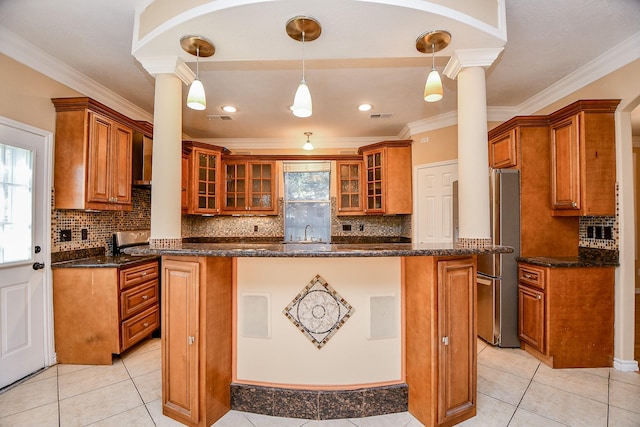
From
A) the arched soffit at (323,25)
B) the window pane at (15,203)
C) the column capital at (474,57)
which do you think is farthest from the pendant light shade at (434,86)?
the window pane at (15,203)

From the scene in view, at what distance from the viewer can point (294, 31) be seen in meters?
1.74

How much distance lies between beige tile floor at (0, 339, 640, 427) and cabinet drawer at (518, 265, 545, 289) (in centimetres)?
72

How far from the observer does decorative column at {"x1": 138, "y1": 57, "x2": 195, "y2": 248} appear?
2.05 meters

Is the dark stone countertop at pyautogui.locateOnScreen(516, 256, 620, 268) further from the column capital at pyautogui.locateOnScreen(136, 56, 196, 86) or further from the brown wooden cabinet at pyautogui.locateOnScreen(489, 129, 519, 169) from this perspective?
the column capital at pyautogui.locateOnScreen(136, 56, 196, 86)

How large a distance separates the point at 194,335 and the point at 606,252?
349cm

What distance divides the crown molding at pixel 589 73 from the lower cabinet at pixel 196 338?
3575 millimetres

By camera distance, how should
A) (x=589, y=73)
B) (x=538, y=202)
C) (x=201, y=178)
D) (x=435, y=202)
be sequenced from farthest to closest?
(x=201, y=178) < (x=435, y=202) < (x=538, y=202) < (x=589, y=73)

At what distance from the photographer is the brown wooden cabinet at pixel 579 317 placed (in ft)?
8.31

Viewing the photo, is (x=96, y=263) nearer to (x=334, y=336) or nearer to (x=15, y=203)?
(x=15, y=203)

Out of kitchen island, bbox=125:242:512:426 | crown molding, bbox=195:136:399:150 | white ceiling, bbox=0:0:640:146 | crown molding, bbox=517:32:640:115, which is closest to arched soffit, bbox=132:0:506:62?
white ceiling, bbox=0:0:640:146

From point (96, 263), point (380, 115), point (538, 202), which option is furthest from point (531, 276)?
point (96, 263)

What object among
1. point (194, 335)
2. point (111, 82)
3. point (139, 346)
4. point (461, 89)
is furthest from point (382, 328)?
point (111, 82)

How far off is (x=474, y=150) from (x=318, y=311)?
1.54 metres

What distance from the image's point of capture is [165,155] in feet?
6.75
